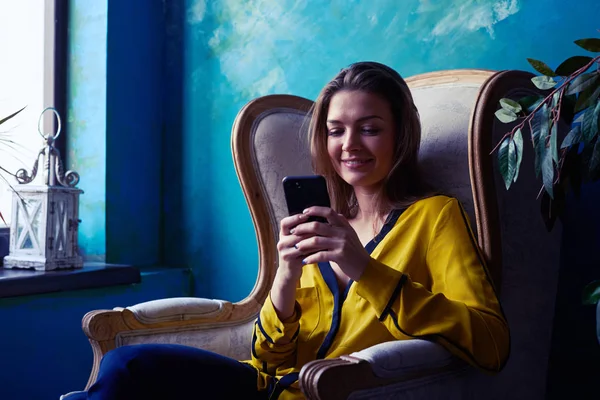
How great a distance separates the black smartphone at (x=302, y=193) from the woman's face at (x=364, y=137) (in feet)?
0.52

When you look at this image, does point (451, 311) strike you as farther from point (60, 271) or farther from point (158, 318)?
point (60, 271)

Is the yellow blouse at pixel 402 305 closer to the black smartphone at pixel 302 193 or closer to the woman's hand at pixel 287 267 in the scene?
the woman's hand at pixel 287 267

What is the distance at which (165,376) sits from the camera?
44.4 inches

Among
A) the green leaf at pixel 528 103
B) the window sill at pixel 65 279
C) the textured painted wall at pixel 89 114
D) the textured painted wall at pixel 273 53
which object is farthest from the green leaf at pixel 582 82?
the textured painted wall at pixel 89 114

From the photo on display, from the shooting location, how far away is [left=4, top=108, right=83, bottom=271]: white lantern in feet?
6.73

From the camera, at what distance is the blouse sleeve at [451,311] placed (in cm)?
109

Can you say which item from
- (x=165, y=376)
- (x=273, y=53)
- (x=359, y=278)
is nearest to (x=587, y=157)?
(x=359, y=278)

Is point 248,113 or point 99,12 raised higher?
point 99,12

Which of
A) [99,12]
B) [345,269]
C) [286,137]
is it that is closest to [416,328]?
[345,269]

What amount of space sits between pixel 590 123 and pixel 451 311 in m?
0.38

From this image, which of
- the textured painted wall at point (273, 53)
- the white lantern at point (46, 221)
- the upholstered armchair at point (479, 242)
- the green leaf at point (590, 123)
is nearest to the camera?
the green leaf at point (590, 123)

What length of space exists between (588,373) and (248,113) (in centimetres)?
106

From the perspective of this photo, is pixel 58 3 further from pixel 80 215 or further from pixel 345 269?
pixel 345 269

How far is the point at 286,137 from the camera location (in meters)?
1.71
